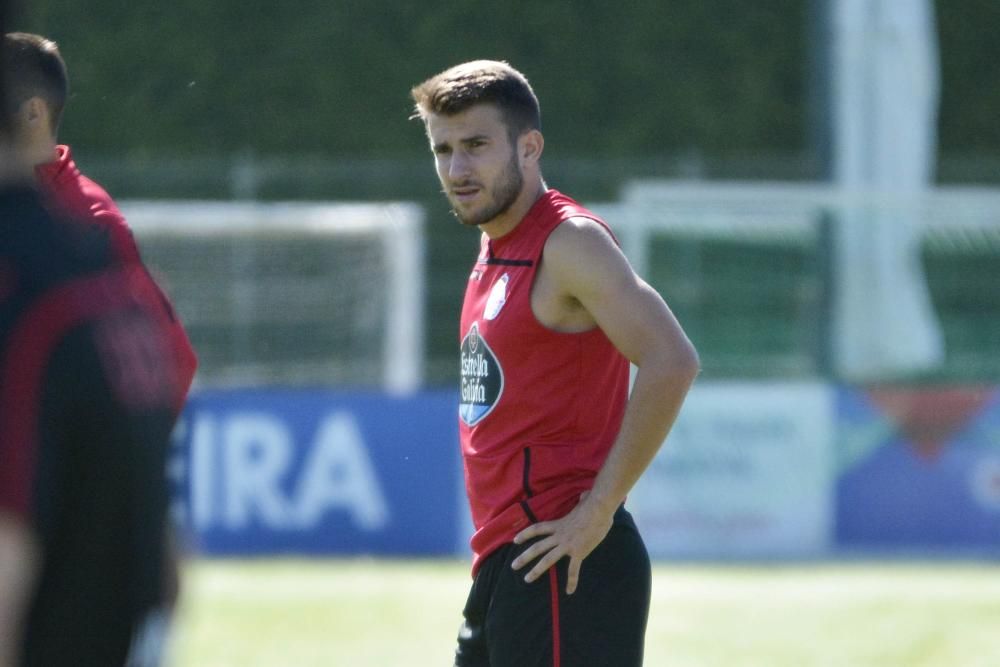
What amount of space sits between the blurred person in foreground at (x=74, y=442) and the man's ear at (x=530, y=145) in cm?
207

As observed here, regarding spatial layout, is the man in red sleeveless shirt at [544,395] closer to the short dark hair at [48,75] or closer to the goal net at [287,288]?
the short dark hair at [48,75]

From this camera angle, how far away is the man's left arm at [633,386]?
388 cm

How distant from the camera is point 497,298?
4109 millimetres

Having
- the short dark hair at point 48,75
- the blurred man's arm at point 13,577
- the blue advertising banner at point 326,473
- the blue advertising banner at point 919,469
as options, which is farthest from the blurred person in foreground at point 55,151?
the blue advertising banner at point 919,469

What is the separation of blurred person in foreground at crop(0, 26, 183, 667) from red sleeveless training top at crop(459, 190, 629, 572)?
1824mm

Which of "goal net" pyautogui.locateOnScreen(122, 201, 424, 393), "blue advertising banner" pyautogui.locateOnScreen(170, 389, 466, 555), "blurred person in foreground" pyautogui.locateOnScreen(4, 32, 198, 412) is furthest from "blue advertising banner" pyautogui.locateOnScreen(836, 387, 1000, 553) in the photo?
"blurred person in foreground" pyautogui.locateOnScreen(4, 32, 198, 412)

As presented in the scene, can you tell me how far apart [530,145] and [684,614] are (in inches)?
258

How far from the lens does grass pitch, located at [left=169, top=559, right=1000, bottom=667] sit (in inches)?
349

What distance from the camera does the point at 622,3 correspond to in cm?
2578

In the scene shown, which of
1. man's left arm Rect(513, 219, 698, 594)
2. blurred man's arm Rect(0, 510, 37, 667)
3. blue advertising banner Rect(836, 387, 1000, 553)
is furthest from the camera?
blue advertising banner Rect(836, 387, 1000, 553)

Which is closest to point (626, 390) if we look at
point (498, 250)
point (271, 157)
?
point (498, 250)

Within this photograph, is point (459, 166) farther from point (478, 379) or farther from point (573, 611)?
point (573, 611)

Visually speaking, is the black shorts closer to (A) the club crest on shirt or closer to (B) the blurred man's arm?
(A) the club crest on shirt

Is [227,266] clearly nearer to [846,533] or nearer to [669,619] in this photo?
[846,533]
